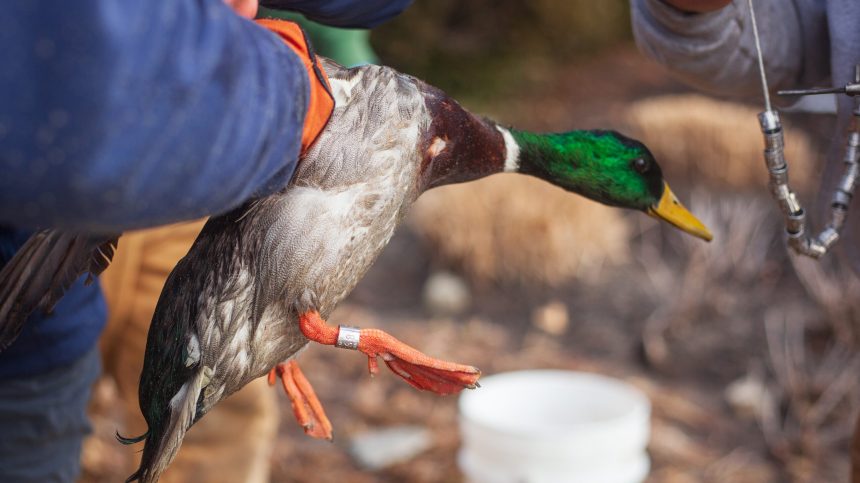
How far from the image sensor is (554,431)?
200 centimetres

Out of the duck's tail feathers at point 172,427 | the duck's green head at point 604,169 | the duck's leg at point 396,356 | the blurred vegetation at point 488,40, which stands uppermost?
the duck's green head at point 604,169

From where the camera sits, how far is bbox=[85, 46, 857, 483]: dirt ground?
2.77 metres

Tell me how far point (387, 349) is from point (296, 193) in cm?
16

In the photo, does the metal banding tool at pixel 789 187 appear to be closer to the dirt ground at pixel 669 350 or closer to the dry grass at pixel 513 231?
→ the dirt ground at pixel 669 350

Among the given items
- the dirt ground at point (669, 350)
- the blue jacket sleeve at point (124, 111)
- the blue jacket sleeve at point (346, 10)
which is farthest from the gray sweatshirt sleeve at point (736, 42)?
the dirt ground at point (669, 350)

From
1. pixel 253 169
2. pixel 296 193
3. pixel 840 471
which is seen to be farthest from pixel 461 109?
pixel 840 471

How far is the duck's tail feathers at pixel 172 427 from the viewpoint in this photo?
2.62ft

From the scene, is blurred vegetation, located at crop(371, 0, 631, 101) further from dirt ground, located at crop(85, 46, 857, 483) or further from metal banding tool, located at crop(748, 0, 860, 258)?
metal banding tool, located at crop(748, 0, 860, 258)

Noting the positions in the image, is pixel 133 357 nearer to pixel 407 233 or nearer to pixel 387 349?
pixel 387 349

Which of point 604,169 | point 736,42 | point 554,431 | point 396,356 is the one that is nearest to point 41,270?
point 396,356

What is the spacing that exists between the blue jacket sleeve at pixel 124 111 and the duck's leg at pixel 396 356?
0.20 meters

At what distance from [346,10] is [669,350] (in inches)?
107

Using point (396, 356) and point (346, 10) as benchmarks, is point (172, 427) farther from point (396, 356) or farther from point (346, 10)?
point (346, 10)

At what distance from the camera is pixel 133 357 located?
1.88 metres
